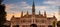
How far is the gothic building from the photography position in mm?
8773

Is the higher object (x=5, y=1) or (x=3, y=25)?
(x=5, y=1)

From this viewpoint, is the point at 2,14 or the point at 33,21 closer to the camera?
the point at 2,14

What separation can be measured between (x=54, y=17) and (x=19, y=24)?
1.13 meters

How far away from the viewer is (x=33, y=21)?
352 inches

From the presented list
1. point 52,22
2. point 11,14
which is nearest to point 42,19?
point 52,22

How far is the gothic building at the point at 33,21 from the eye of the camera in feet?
28.8

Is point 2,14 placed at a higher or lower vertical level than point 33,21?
higher

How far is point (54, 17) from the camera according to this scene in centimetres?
862

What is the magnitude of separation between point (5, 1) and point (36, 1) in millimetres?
954

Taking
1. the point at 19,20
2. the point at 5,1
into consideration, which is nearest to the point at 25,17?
the point at 19,20

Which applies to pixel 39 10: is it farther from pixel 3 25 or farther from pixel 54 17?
pixel 3 25

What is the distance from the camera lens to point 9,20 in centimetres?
872

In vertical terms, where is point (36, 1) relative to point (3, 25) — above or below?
above

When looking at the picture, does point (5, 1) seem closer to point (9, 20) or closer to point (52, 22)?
point (9, 20)
